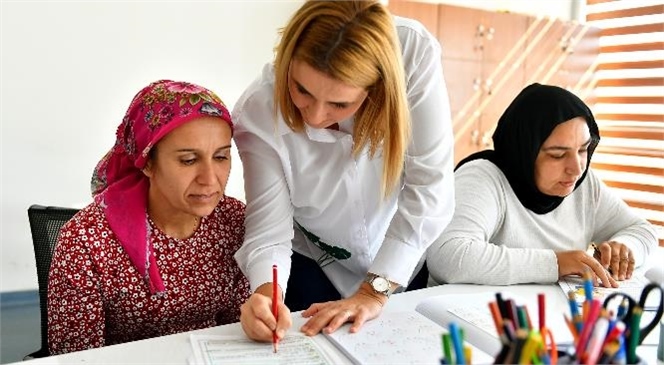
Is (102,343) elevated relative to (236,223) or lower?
lower

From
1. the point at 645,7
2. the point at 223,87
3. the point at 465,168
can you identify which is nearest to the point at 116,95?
the point at 223,87

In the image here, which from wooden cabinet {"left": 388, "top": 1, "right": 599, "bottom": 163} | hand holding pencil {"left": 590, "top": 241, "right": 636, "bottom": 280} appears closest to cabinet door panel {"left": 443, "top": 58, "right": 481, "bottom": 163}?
wooden cabinet {"left": 388, "top": 1, "right": 599, "bottom": 163}

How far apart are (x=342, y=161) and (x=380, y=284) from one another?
0.88 ft

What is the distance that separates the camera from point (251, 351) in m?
0.93

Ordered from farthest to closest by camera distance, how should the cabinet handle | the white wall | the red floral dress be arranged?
the cabinet handle
the white wall
the red floral dress

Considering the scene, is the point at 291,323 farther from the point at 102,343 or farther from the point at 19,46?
the point at 19,46

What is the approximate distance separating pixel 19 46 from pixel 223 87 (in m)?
1.09

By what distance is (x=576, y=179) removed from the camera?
63.1 inches

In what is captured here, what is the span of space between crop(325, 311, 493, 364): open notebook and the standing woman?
1.0 inches

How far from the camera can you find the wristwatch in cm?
118

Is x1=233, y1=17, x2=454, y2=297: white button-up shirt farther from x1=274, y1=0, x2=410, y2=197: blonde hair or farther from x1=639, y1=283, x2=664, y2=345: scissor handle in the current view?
x1=639, y1=283, x2=664, y2=345: scissor handle

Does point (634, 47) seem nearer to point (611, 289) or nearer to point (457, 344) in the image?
point (611, 289)

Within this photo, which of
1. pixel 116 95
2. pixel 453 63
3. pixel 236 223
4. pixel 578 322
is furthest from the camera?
pixel 453 63

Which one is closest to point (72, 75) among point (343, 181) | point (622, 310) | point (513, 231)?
point (343, 181)
